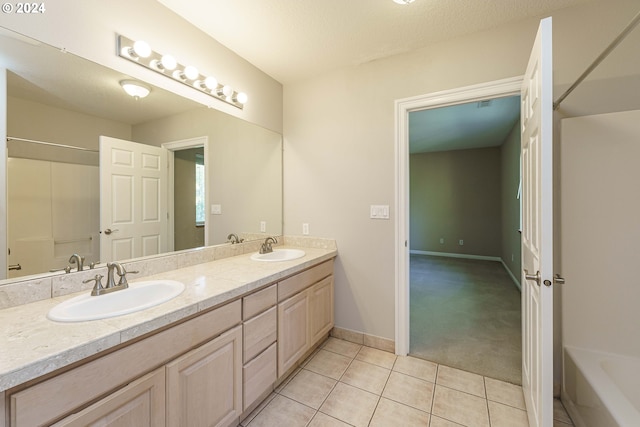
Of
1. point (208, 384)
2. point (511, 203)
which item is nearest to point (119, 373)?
point (208, 384)

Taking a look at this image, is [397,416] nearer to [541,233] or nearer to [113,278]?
[541,233]

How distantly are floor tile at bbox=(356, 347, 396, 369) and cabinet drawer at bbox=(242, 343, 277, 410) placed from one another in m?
0.81

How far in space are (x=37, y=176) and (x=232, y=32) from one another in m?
1.45

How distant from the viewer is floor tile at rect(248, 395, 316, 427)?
1.49 m

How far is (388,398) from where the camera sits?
1683 mm

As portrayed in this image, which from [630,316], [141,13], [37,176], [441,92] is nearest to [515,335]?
[630,316]

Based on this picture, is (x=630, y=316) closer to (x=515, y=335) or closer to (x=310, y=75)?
(x=515, y=335)

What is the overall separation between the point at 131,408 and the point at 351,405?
1197 mm

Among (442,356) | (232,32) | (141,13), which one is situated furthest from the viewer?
(442,356)

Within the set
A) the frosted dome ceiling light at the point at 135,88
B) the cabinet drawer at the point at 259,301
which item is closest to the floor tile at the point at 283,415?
the cabinet drawer at the point at 259,301

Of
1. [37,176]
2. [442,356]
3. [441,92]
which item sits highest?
[441,92]

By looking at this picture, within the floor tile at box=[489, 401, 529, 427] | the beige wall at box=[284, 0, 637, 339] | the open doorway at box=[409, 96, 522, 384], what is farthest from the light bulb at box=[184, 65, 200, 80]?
the floor tile at box=[489, 401, 529, 427]

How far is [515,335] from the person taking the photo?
2.47 metres

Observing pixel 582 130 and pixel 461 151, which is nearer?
pixel 582 130
